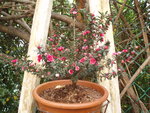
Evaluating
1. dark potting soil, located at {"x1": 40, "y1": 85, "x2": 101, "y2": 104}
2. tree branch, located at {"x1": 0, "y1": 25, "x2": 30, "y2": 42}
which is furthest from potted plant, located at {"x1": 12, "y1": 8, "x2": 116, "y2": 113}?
tree branch, located at {"x1": 0, "y1": 25, "x2": 30, "y2": 42}

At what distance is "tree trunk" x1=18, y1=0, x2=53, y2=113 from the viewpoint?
1008mm

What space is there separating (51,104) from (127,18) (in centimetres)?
146

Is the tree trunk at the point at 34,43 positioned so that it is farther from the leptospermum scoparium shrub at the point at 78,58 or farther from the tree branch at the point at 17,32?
the tree branch at the point at 17,32

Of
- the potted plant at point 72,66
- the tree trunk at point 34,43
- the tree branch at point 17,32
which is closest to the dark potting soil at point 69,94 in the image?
the potted plant at point 72,66

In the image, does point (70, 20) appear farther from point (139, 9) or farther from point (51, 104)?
point (51, 104)

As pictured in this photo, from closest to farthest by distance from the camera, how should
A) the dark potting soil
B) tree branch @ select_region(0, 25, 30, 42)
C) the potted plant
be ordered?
the potted plant
the dark potting soil
tree branch @ select_region(0, 25, 30, 42)

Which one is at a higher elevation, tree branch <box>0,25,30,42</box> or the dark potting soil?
tree branch <box>0,25,30,42</box>

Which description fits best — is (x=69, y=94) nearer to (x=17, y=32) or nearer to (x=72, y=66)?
(x=72, y=66)

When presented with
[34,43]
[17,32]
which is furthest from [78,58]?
[17,32]

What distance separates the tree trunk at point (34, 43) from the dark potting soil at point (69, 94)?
10cm

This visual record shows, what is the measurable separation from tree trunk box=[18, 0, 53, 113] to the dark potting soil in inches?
4.0

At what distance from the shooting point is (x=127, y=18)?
1858 millimetres

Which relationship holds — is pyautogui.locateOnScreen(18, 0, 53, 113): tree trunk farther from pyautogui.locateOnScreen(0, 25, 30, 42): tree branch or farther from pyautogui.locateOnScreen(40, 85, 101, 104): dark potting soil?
pyautogui.locateOnScreen(0, 25, 30, 42): tree branch

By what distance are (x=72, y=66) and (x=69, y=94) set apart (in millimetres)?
230
